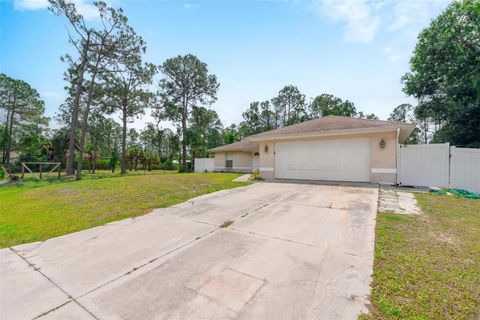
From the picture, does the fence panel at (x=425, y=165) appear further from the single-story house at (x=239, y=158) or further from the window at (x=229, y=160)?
the window at (x=229, y=160)

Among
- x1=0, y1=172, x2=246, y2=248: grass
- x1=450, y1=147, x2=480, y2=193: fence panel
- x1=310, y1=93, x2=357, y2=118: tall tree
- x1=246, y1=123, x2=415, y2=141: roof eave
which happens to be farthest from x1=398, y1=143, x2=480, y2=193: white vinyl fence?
x1=310, y1=93, x2=357, y2=118: tall tree

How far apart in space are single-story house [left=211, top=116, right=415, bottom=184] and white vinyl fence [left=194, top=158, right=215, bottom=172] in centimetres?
1153

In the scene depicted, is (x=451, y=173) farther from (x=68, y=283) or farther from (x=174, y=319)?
(x=68, y=283)

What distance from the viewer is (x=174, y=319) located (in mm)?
1719

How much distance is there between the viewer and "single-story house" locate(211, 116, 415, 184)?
8.80 m

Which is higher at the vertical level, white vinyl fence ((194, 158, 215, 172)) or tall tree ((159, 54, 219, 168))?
tall tree ((159, 54, 219, 168))

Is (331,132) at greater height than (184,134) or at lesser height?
lesser

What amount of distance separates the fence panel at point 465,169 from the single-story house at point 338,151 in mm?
1795

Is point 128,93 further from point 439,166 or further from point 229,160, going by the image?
point 439,166

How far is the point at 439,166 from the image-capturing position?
812 cm

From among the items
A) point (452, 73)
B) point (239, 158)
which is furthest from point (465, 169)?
point (239, 158)

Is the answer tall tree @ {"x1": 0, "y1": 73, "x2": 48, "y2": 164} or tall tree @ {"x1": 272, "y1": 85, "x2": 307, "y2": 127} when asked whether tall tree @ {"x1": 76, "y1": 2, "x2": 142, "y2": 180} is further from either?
tall tree @ {"x1": 272, "y1": 85, "x2": 307, "y2": 127}

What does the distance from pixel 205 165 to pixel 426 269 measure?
2166 cm

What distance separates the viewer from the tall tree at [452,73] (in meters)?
13.1
